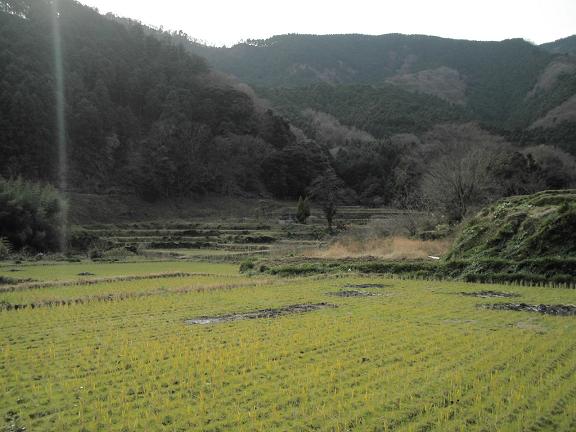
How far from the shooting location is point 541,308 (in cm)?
1296

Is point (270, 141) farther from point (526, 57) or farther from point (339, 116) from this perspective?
point (526, 57)

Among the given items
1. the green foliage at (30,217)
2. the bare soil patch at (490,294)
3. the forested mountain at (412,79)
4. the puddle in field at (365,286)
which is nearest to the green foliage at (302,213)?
the green foliage at (30,217)

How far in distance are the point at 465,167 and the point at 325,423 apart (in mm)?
34987

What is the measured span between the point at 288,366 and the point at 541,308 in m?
7.97

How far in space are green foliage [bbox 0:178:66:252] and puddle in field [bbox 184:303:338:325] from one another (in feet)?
91.9

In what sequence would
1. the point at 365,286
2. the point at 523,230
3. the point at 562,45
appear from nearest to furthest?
the point at 365,286 → the point at 523,230 → the point at 562,45

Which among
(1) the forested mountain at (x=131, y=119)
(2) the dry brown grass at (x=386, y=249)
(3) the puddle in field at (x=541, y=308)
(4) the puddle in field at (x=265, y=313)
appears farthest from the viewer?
(1) the forested mountain at (x=131, y=119)

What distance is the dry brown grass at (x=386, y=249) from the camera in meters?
26.1

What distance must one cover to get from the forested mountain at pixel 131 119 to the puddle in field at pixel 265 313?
52.6 meters

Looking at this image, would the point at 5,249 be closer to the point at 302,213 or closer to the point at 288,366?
the point at 288,366

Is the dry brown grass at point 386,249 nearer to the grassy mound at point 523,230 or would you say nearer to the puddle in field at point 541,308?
the grassy mound at point 523,230

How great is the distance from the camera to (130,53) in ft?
266

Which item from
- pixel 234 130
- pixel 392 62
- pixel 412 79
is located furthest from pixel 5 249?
pixel 392 62

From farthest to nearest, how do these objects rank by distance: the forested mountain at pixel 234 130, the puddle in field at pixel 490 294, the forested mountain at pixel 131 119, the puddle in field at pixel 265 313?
1. the forested mountain at pixel 131 119
2. the forested mountain at pixel 234 130
3. the puddle in field at pixel 490 294
4. the puddle in field at pixel 265 313
